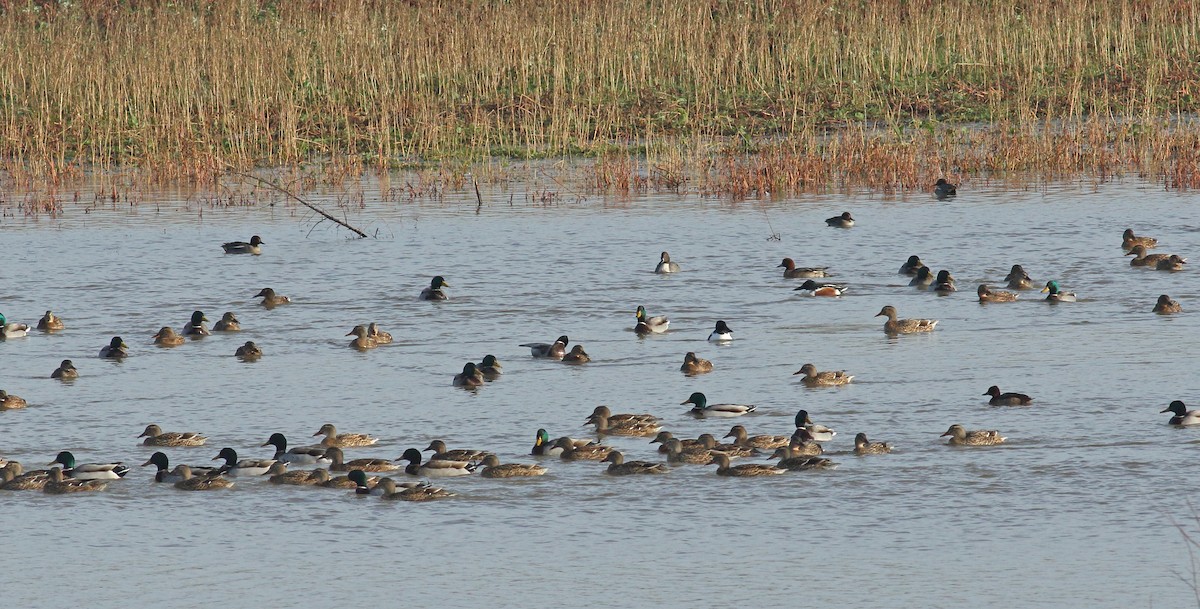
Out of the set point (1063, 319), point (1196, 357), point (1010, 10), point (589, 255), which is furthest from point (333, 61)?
point (1196, 357)

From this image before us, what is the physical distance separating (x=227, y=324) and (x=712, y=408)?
7.84m

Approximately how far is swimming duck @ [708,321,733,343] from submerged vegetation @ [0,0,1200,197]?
11544mm

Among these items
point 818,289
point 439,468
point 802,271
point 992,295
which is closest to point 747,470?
point 439,468

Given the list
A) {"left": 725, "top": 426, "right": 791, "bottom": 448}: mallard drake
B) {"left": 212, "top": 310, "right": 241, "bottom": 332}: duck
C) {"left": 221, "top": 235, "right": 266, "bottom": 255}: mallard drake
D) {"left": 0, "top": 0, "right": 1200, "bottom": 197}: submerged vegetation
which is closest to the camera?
{"left": 725, "top": 426, "right": 791, "bottom": 448}: mallard drake

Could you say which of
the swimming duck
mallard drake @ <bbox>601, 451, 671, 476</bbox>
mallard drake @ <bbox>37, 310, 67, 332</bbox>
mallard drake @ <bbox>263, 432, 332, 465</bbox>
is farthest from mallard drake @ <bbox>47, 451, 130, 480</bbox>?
the swimming duck

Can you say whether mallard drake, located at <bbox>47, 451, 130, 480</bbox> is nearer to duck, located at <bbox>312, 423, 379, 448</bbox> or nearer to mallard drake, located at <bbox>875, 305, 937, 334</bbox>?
duck, located at <bbox>312, 423, 379, 448</bbox>

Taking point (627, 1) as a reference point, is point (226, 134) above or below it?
below

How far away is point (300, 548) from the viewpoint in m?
14.0

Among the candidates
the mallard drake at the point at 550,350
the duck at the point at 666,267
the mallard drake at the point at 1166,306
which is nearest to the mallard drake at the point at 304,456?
the mallard drake at the point at 550,350

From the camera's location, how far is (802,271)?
2548 cm

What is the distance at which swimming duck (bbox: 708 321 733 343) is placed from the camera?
21703 millimetres

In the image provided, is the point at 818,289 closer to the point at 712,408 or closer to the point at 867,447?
the point at 712,408

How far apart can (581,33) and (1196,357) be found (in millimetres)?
20688

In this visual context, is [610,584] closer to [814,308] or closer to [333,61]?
[814,308]
